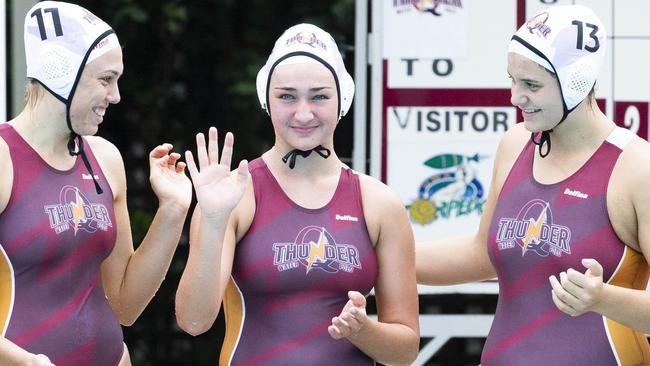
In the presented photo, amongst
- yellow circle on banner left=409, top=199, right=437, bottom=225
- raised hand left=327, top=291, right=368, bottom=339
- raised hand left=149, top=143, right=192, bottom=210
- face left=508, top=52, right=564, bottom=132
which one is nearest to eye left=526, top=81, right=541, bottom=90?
face left=508, top=52, right=564, bottom=132

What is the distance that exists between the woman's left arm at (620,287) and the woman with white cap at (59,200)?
5.28 feet

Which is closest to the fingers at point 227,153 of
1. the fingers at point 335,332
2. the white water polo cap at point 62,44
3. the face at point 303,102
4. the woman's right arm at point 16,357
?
the face at point 303,102

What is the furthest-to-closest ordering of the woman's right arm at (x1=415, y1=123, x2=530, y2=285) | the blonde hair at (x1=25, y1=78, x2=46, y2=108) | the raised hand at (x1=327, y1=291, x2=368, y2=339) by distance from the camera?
1. the woman's right arm at (x1=415, y1=123, x2=530, y2=285)
2. the blonde hair at (x1=25, y1=78, x2=46, y2=108)
3. the raised hand at (x1=327, y1=291, x2=368, y2=339)

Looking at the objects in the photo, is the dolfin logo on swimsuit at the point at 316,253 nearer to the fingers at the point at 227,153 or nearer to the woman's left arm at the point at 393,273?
the woman's left arm at the point at 393,273

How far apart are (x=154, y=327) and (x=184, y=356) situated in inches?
11.5

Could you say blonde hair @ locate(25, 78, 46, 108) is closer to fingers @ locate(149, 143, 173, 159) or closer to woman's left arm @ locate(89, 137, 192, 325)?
woman's left arm @ locate(89, 137, 192, 325)

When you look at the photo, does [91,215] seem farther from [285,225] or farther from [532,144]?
[532,144]

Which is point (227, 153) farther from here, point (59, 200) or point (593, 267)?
point (593, 267)

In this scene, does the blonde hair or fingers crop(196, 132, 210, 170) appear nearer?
fingers crop(196, 132, 210, 170)

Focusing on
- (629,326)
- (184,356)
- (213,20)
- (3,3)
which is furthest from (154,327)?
(629,326)

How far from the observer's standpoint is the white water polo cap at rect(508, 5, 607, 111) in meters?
4.86

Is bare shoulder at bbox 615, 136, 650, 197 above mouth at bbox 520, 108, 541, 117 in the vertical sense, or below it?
below

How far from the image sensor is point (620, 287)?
15.5ft

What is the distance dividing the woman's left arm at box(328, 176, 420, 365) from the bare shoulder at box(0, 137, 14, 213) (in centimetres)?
122
